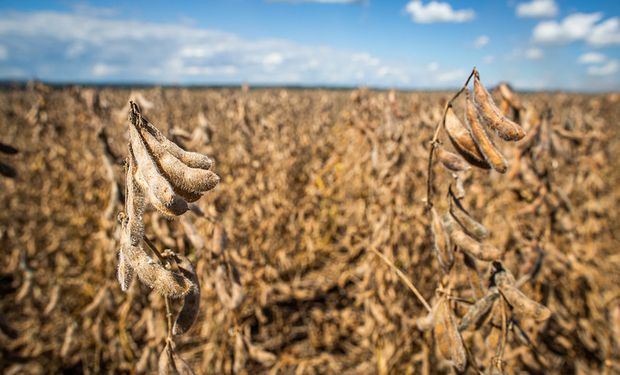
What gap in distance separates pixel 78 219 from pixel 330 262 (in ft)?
11.6

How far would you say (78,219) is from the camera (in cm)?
527

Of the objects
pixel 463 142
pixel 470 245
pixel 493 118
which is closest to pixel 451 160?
pixel 463 142

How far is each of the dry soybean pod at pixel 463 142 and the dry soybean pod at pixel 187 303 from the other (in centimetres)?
91

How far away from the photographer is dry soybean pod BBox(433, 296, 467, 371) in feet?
4.04

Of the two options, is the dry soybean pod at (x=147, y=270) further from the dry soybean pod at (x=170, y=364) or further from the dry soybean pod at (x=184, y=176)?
the dry soybean pod at (x=170, y=364)

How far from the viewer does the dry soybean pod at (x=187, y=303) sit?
1153 mm

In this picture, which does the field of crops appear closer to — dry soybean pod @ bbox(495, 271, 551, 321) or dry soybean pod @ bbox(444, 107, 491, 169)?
dry soybean pod @ bbox(495, 271, 551, 321)

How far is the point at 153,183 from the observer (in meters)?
0.85

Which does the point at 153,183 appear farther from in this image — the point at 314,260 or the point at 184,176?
the point at 314,260

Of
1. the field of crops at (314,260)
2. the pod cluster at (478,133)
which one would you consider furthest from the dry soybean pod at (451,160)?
the field of crops at (314,260)

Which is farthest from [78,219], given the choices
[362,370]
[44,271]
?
[362,370]

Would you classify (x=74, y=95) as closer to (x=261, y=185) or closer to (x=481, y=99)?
(x=261, y=185)

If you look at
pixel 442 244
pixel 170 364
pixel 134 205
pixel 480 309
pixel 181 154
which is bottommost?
pixel 170 364

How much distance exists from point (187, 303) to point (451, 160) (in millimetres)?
939
